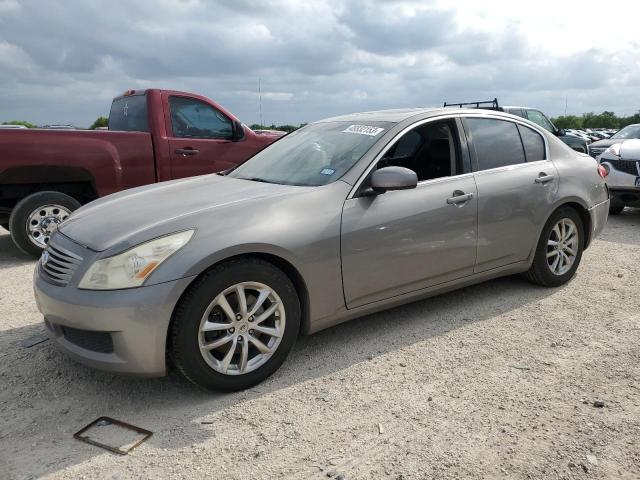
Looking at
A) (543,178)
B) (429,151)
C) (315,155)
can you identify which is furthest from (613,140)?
(315,155)

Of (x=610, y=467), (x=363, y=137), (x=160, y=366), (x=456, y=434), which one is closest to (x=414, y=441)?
(x=456, y=434)

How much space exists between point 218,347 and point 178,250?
59 centimetres

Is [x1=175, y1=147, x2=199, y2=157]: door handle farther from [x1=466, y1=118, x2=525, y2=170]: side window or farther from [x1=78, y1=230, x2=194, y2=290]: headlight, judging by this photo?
[x1=78, y1=230, x2=194, y2=290]: headlight

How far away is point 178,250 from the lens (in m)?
2.83

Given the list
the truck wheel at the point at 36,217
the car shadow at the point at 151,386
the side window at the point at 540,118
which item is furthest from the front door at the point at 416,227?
the side window at the point at 540,118

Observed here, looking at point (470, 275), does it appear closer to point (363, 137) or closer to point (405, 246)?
point (405, 246)

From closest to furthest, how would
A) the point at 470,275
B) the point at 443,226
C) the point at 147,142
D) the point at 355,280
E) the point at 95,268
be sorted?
the point at 95,268 < the point at 355,280 < the point at 443,226 < the point at 470,275 < the point at 147,142

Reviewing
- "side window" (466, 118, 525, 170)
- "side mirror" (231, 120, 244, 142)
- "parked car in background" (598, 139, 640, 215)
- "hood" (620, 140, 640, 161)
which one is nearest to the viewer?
"side window" (466, 118, 525, 170)

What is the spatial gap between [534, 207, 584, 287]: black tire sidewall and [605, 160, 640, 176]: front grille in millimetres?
3966

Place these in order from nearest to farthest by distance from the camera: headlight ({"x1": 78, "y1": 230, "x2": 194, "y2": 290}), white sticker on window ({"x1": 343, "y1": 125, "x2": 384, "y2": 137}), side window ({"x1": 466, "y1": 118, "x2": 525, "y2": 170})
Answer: headlight ({"x1": 78, "y1": 230, "x2": 194, "y2": 290}) < white sticker on window ({"x1": 343, "y1": 125, "x2": 384, "y2": 137}) < side window ({"x1": 466, "y1": 118, "x2": 525, "y2": 170})

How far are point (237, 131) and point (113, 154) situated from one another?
1.78m

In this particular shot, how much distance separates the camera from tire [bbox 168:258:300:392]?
2.81 meters

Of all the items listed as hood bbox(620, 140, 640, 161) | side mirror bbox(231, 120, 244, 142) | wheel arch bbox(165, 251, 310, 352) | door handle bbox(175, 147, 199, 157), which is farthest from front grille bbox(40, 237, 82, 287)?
hood bbox(620, 140, 640, 161)

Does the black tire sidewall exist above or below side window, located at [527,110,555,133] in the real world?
below
